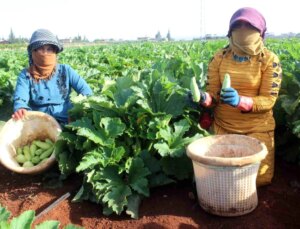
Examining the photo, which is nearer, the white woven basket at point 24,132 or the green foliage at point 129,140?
the green foliage at point 129,140

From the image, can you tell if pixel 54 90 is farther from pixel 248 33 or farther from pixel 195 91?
pixel 248 33

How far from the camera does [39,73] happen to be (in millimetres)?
5086

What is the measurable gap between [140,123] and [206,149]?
0.69 metres

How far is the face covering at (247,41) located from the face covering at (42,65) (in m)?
2.24

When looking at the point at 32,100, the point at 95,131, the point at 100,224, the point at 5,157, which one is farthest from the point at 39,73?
the point at 100,224

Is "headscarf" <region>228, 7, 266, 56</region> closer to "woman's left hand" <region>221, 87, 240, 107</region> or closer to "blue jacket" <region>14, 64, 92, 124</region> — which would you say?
"woman's left hand" <region>221, 87, 240, 107</region>

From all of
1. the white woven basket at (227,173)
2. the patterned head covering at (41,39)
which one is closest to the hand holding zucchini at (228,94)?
the white woven basket at (227,173)

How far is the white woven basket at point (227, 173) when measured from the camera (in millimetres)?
3266

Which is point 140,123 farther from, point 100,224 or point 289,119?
point 289,119

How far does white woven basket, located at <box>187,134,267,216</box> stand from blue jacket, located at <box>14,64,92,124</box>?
2.01 metres

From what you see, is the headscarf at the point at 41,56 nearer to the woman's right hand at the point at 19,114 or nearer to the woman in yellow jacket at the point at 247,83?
the woman's right hand at the point at 19,114

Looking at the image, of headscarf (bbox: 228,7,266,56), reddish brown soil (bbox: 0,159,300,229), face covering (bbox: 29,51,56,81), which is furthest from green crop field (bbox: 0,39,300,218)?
face covering (bbox: 29,51,56,81)

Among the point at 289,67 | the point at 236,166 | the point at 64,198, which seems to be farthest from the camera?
the point at 289,67

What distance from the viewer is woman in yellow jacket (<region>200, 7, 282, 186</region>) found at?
12.2 feet
